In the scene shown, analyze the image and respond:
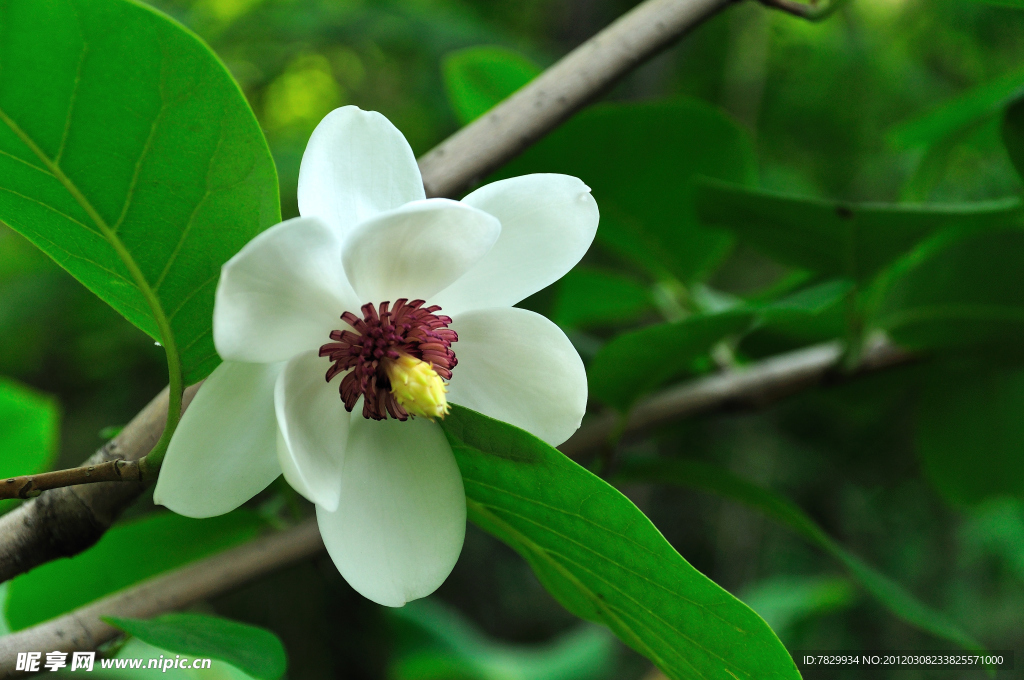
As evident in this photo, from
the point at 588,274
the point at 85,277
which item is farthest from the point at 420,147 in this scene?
the point at 85,277

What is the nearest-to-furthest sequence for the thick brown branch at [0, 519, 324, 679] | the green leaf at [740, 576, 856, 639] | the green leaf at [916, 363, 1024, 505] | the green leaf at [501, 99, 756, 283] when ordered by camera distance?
the thick brown branch at [0, 519, 324, 679], the green leaf at [501, 99, 756, 283], the green leaf at [916, 363, 1024, 505], the green leaf at [740, 576, 856, 639]

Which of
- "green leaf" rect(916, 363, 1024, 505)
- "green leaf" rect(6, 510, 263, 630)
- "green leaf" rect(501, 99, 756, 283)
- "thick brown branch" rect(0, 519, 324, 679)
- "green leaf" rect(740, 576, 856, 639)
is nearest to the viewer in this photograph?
"thick brown branch" rect(0, 519, 324, 679)

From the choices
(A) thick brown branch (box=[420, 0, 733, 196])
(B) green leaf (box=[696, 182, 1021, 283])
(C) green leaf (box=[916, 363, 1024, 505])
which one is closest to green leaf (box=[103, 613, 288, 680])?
(A) thick brown branch (box=[420, 0, 733, 196])

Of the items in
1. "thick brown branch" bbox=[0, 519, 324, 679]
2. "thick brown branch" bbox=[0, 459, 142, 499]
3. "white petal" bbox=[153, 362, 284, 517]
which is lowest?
"thick brown branch" bbox=[0, 519, 324, 679]

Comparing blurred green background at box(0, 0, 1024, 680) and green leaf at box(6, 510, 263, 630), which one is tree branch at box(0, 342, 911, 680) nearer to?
green leaf at box(6, 510, 263, 630)

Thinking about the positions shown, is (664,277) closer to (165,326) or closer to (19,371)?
(165,326)
